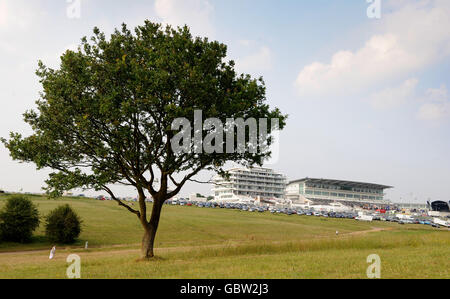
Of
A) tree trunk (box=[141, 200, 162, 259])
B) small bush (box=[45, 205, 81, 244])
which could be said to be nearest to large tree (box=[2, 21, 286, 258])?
tree trunk (box=[141, 200, 162, 259])

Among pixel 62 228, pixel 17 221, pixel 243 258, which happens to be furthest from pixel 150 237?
pixel 17 221

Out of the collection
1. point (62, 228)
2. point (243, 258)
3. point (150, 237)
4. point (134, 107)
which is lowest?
point (62, 228)

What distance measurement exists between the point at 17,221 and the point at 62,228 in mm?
5785

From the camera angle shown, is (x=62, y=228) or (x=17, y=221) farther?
(x=62, y=228)

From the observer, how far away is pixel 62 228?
153 feet

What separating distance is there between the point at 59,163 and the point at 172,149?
27.3ft

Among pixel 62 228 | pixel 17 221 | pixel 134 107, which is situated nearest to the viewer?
pixel 134 107

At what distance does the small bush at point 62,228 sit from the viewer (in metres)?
46.2

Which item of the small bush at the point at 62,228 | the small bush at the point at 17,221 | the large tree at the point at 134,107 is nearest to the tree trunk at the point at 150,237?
the large tree at the point at 134,107

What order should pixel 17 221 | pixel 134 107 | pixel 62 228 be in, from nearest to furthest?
pixel 134 107, pixel 17 221, pixel 62 228

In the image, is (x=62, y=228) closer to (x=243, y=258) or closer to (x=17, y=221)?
(x=17, y=221)

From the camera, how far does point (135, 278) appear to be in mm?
15602
